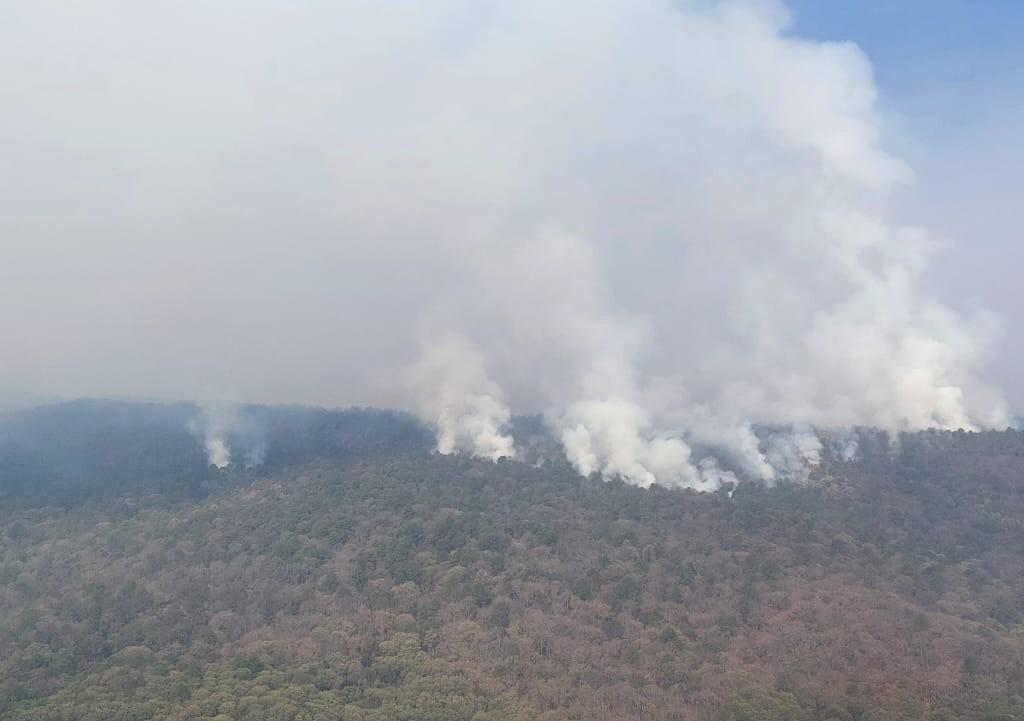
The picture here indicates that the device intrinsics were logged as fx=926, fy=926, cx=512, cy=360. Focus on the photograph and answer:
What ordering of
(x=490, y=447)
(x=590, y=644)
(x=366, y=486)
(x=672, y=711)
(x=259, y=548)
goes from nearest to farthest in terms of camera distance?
(x=672, y=711) < (x=590, y=644) < (x=259, y=548) < (x=366, y=486) < (x=490, y=447)

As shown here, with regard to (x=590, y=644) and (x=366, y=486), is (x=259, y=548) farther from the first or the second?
(x=590, y=644)

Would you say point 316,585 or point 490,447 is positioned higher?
point 490,447

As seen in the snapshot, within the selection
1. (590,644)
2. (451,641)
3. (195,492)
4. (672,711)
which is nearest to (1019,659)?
(672,711)

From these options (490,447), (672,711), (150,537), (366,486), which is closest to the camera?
(672,711)

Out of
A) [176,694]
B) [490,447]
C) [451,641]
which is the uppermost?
[490,447]

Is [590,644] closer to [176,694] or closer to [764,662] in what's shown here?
[764,662]

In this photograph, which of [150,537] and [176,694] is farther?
[150,537]
